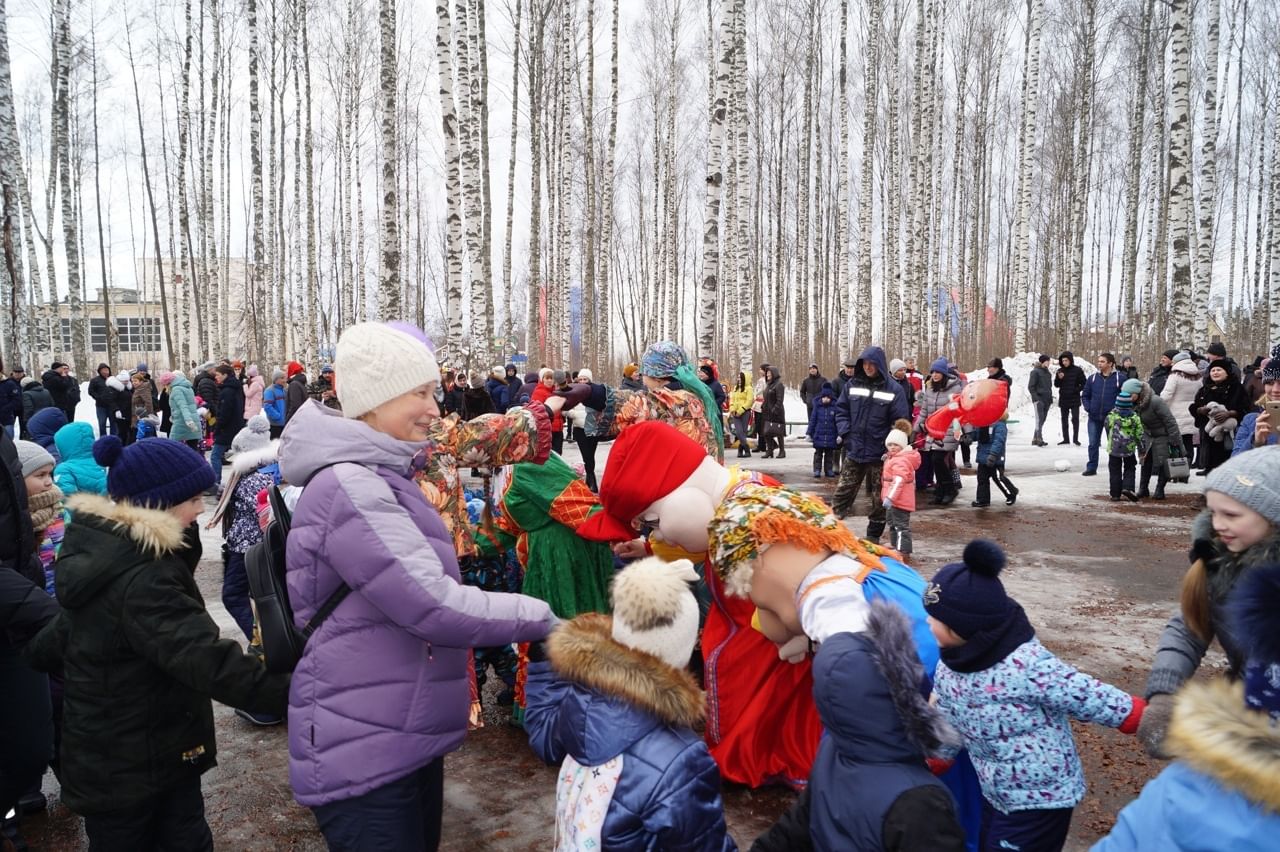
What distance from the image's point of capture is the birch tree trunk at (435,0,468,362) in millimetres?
13508

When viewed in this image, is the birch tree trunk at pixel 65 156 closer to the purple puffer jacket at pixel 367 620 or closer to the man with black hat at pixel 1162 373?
the purple puffer jacket at pixel 367 620

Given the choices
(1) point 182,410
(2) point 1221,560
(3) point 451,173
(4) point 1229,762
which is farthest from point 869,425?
(1) point 182,410

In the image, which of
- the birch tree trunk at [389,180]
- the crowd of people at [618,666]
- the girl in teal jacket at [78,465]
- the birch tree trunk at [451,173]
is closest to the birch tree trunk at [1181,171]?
the birch tree trunk at [451,173]

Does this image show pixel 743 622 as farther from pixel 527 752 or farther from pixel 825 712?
pixel 825 712

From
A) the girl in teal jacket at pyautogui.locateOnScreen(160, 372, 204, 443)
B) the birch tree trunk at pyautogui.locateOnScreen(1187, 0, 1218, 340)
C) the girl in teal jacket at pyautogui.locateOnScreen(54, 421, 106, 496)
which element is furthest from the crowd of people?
the birch tree trunk at pyautogui.locateOnScreen(1187, 0, 1218, 340)

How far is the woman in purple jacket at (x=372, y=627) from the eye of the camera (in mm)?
2049

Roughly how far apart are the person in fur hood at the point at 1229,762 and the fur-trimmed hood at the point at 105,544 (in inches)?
103

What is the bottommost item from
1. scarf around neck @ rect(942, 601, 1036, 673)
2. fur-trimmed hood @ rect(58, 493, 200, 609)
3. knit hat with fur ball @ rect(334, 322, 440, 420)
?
scarf around neck @ rect(942, 601, 1036, 673)

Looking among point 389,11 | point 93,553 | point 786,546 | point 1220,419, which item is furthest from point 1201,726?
point 389,11

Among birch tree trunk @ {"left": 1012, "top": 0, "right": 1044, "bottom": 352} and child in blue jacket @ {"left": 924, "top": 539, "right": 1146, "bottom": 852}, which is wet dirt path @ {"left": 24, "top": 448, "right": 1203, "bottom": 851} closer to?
child in blue jacket @ {"left": 924, "top": 539, "right": 1146, "bottom": 852}

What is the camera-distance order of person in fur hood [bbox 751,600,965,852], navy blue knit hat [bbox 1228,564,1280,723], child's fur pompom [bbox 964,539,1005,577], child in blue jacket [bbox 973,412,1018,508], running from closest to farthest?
1. navy blue knit hat [bbox 1228,564,1280,723]
2. person in fur hood [bbox 751,600,965,852]
3. child's fur pompom [bbox 964,539,1005,577]
4. child in blue jacket [bbox 973,412,1018,508]

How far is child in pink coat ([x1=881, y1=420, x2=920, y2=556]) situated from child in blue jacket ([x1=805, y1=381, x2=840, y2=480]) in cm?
503

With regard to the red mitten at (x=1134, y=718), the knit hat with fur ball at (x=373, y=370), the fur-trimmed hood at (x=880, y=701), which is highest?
the knit hat with fur ball at (x=373, y=370)

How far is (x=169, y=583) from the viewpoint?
2.49 metres
